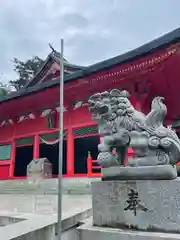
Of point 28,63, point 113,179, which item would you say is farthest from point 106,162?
point 28,63

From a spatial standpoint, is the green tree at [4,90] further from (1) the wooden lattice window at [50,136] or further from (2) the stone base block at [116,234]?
(2) the stone base block at [116,234]

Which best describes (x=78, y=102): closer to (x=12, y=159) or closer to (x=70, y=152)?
(x=70, y=152)

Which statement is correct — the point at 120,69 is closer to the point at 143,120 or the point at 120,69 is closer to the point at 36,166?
the point at 143,120

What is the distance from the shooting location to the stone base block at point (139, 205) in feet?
7.03

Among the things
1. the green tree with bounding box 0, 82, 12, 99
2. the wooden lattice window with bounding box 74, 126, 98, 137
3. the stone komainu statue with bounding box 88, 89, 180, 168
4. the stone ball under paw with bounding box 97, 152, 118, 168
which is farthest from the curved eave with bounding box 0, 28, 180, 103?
the green tree with bounding box 0, 82, 12, 99

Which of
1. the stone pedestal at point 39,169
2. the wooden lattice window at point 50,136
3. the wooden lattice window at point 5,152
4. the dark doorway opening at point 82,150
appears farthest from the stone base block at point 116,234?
the wooden lattice window at point 5,152

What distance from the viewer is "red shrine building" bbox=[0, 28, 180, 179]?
5.54 m

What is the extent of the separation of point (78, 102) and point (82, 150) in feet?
7.57

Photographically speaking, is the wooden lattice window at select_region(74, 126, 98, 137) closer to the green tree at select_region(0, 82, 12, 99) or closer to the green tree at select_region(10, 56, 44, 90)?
the green tree at select_region(0, 82, 12, 99)

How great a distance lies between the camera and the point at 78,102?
7848mm

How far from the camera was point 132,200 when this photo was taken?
2.29m

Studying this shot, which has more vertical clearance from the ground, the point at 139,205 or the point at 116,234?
the point at 139,205

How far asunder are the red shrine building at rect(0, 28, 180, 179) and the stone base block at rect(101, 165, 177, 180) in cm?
368

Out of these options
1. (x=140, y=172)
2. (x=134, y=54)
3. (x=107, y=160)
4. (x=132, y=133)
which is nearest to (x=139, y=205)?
(x=140, y=172)
